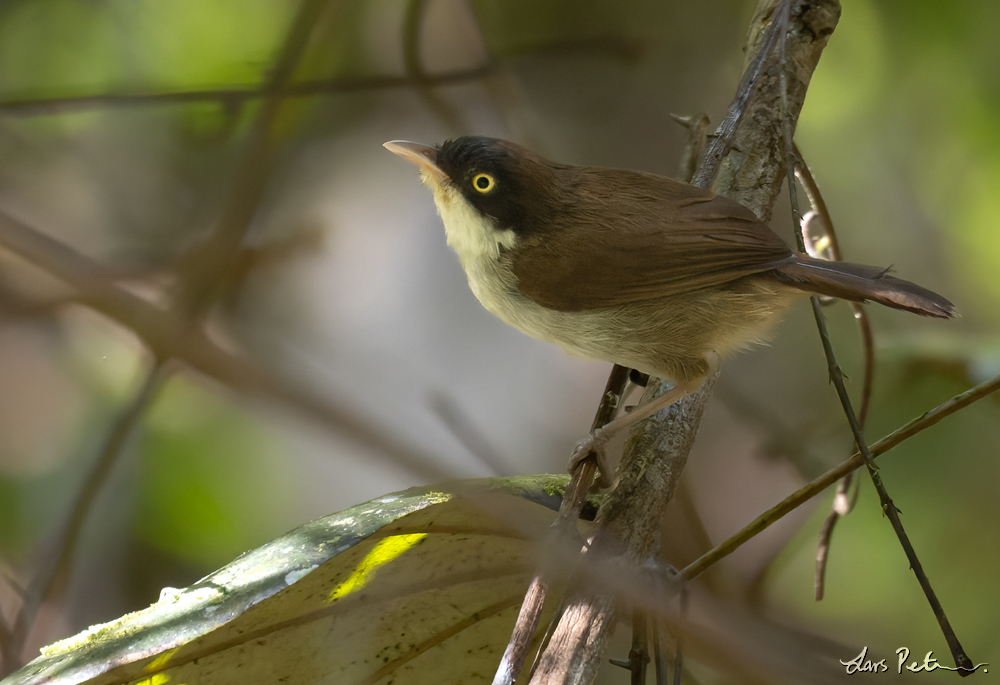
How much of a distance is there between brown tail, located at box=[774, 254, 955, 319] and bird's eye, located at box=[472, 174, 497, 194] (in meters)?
0.46

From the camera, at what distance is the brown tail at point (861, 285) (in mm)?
933

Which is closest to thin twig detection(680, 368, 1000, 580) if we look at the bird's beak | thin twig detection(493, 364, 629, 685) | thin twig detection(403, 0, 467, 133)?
thin twig detection(493, 364, 629, 685)

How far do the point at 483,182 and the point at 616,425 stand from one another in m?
0.41

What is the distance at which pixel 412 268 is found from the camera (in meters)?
1.91

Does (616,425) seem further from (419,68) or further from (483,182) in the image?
(419,68)

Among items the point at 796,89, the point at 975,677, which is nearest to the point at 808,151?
the point at 796,89

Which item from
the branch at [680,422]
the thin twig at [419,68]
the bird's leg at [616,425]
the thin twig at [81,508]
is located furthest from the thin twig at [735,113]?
the thin twig at [81,508]

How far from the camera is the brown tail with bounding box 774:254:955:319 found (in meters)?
0.93

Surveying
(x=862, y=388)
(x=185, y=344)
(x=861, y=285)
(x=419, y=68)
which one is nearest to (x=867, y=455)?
(x=861, y=285)

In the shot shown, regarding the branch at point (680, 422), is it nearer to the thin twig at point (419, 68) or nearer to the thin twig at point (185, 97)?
the thin twig at point (419, 68)

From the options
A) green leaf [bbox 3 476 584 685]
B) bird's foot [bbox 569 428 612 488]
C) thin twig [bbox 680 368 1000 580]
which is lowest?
thin twig [bbox 680 368 1000 580]

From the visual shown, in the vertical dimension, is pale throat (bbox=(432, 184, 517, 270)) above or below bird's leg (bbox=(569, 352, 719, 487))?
above

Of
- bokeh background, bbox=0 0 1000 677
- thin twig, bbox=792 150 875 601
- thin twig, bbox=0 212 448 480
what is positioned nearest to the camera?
thin twig, bbox=0 212 448 480

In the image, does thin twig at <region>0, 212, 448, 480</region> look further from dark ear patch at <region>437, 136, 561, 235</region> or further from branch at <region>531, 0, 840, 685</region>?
dark ear patch at <region>437, 136, 561, 235</region>
